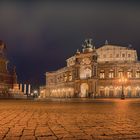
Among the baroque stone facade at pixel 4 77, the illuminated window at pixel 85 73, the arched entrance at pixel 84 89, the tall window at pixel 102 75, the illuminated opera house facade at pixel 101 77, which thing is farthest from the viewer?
the illuminated window at pixel 85 73

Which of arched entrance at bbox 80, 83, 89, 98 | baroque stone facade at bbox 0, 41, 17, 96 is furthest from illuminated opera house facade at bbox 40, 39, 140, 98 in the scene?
baroque stone facade at bbox 0, 41, 17, 96

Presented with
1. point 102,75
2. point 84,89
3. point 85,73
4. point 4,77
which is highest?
point 85,73

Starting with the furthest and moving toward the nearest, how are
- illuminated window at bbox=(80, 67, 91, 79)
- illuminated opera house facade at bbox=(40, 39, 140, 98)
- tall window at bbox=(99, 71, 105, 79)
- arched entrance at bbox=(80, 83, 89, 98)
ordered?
1. illuminated window at bbox=(80, 67, 91, 79)
2. tall window at bbox=(99, 71, 105, 79)
3. arched entrance at bbox=(80, 83, 89, 98)
4. illuminated opera house facade at bbox=(40, 39, 140, 98)

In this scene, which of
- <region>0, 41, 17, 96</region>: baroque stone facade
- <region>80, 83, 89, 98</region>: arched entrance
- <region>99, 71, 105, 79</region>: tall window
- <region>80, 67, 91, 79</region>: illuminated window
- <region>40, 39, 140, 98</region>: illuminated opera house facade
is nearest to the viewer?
<region>0, 41, 17, 96</region>: baroque stone facade

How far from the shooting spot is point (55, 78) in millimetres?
121375

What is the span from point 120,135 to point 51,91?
382ft

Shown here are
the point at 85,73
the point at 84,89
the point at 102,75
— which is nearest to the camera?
the point at 102,75

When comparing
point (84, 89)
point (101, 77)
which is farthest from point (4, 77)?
point (101, 77)

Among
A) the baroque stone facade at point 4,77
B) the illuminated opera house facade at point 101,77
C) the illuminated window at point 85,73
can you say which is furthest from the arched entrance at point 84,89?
the baroque stone facade at point 4,77

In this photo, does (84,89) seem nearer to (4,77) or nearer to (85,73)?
(85,73)

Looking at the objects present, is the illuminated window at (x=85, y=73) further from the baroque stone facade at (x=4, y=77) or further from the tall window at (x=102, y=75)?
the baroque stone facade at (x=4, y=77)

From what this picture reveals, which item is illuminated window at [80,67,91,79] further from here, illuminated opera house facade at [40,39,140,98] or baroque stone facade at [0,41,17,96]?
baroque stone facade at [0,41,17,96]

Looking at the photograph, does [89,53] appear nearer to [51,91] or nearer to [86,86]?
[86,86]

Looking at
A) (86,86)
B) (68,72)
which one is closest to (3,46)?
(86,86)
